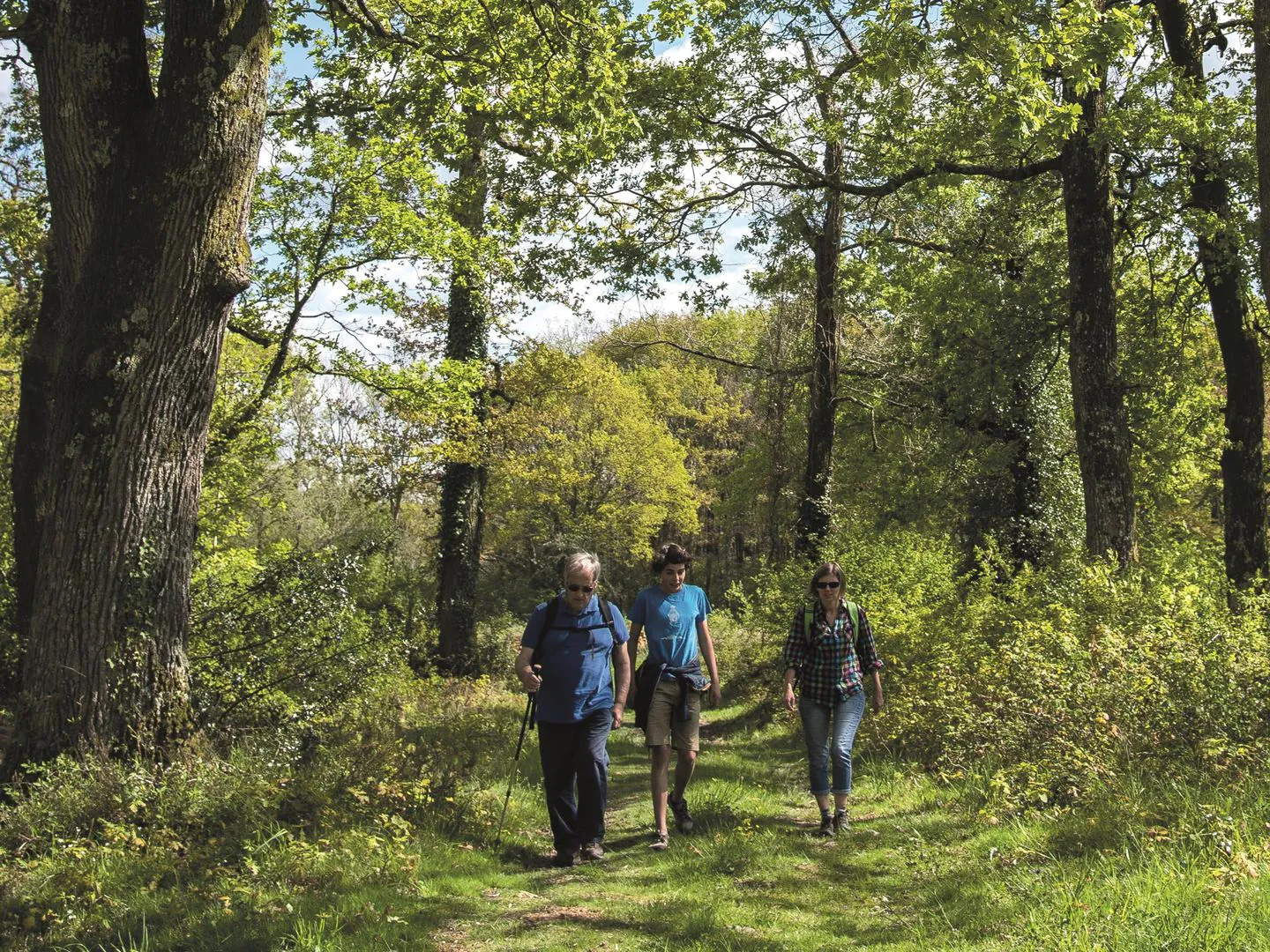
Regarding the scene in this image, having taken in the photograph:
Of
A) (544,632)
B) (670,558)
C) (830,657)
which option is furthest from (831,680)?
(544,632)

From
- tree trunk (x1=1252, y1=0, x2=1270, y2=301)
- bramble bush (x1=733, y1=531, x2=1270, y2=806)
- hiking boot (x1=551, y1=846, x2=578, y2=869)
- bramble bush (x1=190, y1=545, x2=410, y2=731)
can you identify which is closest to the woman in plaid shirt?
bramble bush (x1=733, y1=531, x2=1270, y2=806)

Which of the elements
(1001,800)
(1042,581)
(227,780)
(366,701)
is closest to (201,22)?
(227,780)

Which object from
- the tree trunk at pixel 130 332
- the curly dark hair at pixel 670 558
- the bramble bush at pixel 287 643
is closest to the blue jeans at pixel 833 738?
the curly dark hair at pixel 670 558

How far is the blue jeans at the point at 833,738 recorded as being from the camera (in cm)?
720

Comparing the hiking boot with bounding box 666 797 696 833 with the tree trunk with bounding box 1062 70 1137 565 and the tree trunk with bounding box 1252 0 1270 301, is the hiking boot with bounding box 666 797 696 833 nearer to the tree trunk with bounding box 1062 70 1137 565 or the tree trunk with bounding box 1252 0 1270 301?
the tree trunk with bounding box 1252 0 1270 301

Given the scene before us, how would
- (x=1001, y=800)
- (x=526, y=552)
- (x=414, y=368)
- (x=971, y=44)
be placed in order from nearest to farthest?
1. (x=1001, y=800)
2. (x=971, y=44)
3. (x=414, y=368)
4. (x=526, y=552)

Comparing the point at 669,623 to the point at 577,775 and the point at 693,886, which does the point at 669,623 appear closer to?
the point at 577,775

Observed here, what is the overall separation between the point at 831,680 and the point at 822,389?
12.0 meters

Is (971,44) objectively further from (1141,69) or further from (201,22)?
(1141,69)

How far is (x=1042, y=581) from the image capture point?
10.6 m

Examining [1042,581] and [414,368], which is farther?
[414,368]

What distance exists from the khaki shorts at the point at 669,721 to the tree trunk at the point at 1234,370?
995cm

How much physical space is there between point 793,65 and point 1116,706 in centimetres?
950

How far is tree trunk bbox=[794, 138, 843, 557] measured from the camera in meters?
18.2
